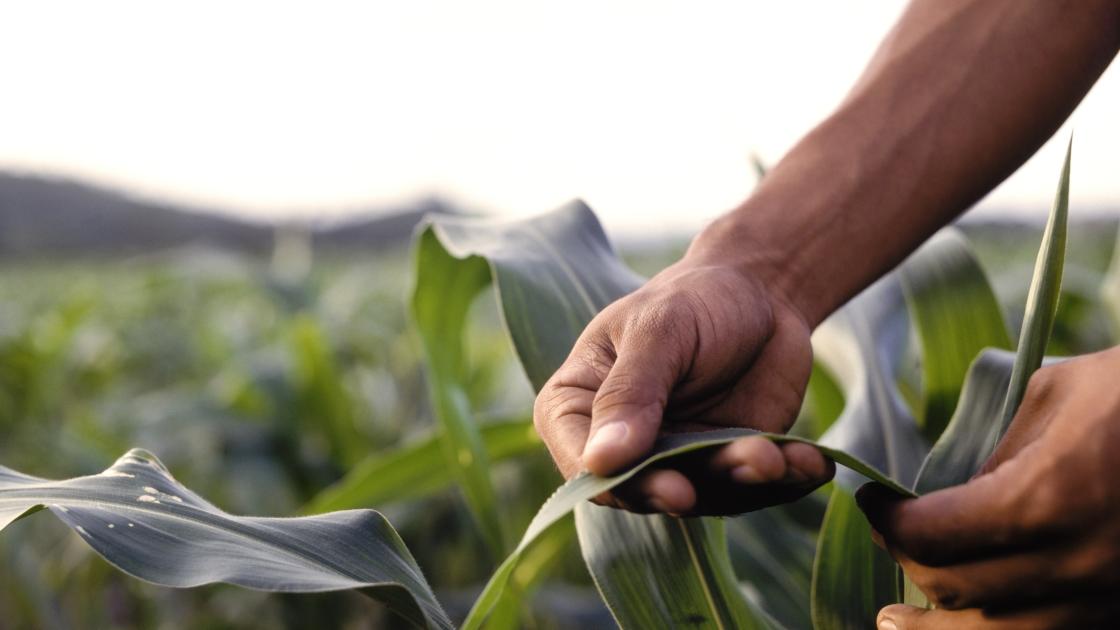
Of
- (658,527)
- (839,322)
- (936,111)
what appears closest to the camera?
(658,527)

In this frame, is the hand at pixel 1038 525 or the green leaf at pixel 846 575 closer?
the hand at pixel 1038 525

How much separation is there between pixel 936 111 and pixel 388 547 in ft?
1.85

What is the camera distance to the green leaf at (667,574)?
2.07ft

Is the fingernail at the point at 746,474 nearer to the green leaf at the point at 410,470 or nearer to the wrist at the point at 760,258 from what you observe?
the wrist at the point at 760,258

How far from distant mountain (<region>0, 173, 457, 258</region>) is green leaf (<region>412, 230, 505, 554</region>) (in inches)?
631

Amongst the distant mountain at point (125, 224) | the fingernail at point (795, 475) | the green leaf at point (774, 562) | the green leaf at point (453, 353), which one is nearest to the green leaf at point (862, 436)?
the green leaf at point (774, 562)

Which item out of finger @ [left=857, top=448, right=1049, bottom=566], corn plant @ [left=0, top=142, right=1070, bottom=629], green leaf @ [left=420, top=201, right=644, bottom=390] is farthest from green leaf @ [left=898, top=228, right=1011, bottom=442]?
finger @ [left=857, top=448, right=1049, bottom=566]

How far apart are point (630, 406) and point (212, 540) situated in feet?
0.82

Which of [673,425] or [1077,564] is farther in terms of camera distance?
[673,425]

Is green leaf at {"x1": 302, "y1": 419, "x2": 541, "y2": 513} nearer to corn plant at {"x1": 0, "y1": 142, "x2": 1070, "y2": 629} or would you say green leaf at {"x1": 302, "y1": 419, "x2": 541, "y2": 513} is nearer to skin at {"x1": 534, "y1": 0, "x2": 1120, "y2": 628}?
corn plant at {"x1": 0, "y1": 142, "x2": 1070, "y2": 629}

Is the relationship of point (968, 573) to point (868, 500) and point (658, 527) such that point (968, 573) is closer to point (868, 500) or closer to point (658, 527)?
point (868, 500)

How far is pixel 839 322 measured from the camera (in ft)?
3.18

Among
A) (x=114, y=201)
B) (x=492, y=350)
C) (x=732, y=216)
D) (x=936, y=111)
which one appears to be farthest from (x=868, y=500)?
(x=114, y=201)

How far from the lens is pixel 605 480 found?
1.54ft
